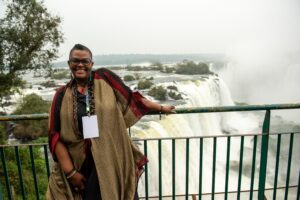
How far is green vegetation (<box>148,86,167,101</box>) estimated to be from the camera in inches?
791

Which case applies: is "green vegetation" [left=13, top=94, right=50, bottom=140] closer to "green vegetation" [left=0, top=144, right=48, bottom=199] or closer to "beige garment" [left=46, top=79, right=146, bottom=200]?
"green vegetation" [left=0, top=144, right=48, bottom=199]

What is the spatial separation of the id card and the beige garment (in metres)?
0.04

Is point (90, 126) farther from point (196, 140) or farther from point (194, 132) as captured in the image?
point (194, 132)

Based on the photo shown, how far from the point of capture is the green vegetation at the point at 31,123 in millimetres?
16328

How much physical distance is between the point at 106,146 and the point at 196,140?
13.0 m

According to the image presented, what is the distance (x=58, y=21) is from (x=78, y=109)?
983 cm

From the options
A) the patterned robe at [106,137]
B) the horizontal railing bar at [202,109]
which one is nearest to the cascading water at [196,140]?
the horizontal railing bar at [202,109]

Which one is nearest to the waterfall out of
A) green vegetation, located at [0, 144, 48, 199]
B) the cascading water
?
the cascading water

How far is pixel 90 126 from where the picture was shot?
1771mm

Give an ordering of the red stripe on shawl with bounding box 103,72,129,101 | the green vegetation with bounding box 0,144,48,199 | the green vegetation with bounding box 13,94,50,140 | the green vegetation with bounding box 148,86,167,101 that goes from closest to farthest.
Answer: the red stripe on shawl with bounding box 103,72,129,101 → the green vegetation with bounding box 0,144,48,199 → the green vegetation with bounding box 13,94,50,140 → the green vegetation with bounding box 148,86,167,101

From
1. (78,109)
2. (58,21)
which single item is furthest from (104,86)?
(58,21)

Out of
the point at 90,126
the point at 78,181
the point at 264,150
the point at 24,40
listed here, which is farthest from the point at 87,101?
the point at 24,40

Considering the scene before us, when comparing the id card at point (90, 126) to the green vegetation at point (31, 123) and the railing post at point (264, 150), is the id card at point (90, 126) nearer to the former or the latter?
the railing post at point (264, 150)

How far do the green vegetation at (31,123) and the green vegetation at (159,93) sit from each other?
25.7 feet
